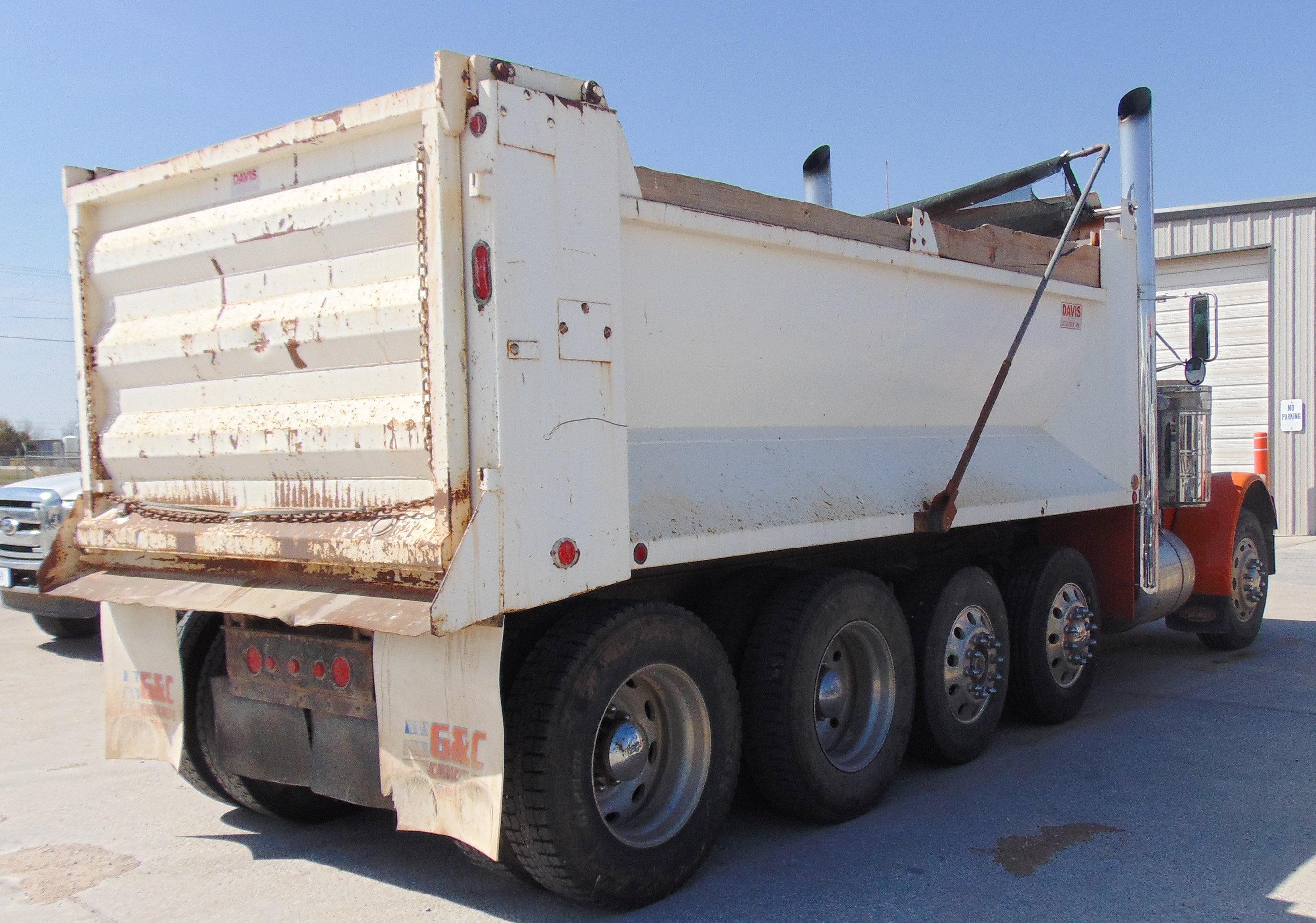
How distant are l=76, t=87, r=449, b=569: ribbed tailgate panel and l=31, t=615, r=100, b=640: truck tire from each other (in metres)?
5.06

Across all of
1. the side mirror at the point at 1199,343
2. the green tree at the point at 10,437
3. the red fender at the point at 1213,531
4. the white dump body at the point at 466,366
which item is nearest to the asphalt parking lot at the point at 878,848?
the white dump body at the point at 466,366

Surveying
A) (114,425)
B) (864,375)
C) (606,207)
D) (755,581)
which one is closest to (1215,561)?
(864,375)

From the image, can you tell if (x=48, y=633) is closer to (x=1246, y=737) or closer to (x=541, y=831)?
(x=541, y=831)

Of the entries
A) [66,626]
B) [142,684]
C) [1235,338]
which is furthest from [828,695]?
[1235,338]

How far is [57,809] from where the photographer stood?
4703 millimetres

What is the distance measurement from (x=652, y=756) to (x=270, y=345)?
6.29 feet

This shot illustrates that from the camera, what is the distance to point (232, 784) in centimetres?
437

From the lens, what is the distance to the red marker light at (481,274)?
3.16 m

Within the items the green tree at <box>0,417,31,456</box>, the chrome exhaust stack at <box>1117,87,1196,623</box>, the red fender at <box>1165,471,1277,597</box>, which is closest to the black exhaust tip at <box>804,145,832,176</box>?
the chrome exhaust stack at <box>1117,87,1196,623</box>

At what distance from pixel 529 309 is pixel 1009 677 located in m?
3.76

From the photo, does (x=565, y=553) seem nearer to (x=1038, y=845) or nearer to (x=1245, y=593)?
(x=1038, y=845)

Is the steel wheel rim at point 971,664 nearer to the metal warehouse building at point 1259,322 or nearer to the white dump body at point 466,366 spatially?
the white dump body at point 466,366

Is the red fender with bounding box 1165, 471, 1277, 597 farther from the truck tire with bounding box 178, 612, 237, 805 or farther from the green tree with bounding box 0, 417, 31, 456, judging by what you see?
the green tree with bounding box 0, 417, 31, 456

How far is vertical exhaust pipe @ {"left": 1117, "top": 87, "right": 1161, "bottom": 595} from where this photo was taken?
6.39 metres
